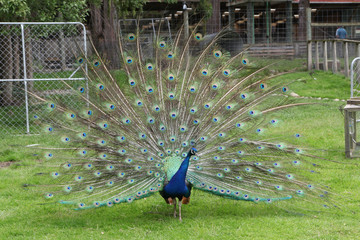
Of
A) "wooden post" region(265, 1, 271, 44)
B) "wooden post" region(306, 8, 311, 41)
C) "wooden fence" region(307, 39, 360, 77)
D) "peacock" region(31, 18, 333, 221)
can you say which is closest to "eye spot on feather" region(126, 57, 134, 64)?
"peacock" region(31, 18, 333, 221)

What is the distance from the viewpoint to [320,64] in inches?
695

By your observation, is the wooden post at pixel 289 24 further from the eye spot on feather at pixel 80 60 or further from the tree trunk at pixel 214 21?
the eye spot on feather at pixel 80 60

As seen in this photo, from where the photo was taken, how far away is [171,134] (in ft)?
18.6

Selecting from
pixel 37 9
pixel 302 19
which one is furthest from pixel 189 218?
pixel 302 19

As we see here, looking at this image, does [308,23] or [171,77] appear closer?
[171,77]

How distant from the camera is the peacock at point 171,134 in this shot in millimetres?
5484

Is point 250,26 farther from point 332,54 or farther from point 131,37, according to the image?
point 131,37

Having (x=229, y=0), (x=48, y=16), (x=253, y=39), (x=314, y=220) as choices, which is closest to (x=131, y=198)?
(x=314, y=220)

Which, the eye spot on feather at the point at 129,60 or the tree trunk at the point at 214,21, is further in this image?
the tree trunk at the point at 214,21

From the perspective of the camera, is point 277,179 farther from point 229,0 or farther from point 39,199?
point 229,0

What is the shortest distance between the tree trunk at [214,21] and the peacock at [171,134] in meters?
12.6

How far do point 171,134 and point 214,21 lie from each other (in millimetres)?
15825

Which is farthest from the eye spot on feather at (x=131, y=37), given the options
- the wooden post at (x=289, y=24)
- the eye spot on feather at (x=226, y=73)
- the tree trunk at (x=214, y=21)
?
the wooden post at (x=289, y=24)

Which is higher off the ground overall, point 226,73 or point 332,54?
point 332,54
